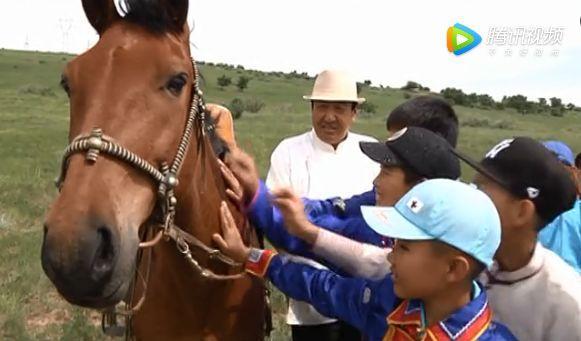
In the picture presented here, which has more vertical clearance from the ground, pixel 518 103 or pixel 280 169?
pixel 280 169

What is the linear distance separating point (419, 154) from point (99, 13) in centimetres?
148

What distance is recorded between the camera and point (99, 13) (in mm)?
2793

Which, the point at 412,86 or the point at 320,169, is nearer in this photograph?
the point at 320,169

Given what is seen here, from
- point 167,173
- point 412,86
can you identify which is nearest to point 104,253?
point 167,173

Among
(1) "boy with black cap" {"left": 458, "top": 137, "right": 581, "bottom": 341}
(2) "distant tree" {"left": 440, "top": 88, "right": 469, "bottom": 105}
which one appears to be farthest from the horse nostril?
(2) "distant tree" {"left": 440, "top": 88, "right": 469, "bottom": 105}

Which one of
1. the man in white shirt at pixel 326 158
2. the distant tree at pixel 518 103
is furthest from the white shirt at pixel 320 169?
the distant tree at pixel 518 103

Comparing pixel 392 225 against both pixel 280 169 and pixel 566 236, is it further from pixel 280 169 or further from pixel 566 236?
pixel 566 236

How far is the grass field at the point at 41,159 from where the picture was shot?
6.60m

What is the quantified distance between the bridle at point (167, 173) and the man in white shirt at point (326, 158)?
938mm

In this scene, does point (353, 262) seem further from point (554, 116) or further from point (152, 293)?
point (554, 116)

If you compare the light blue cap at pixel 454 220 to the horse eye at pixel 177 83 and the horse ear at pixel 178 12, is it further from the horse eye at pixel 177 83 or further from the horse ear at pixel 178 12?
the horse ear at pixel 178 12

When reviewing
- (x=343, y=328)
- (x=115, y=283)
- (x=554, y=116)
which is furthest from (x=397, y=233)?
(x=554, y=116)

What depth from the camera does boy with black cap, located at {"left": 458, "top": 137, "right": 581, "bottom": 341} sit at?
236 centimetres

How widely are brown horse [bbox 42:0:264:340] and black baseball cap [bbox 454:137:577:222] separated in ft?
4.03
